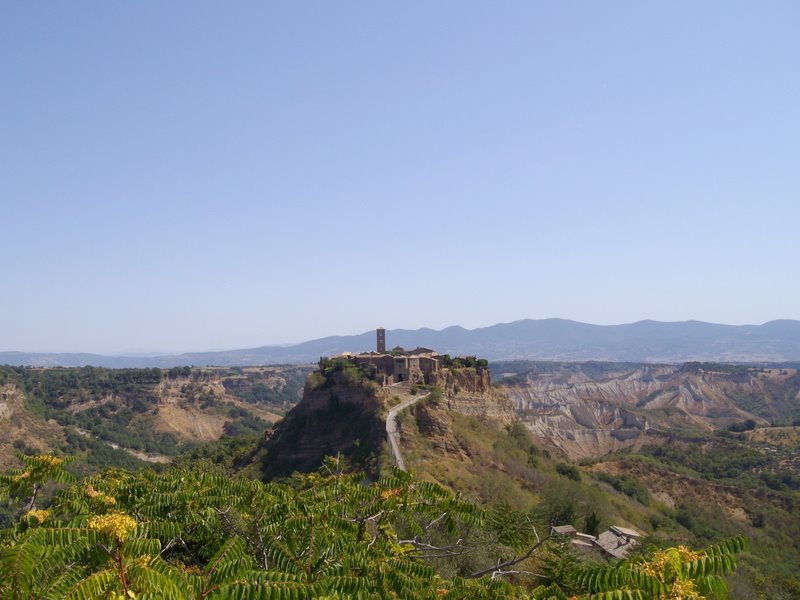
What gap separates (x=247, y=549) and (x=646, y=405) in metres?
171

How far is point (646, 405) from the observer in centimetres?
15788

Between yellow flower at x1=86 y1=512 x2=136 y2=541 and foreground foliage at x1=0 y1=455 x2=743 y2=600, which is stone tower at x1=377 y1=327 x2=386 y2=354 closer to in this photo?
foreground foliage at x1=0 y1=455 x2=743 y2=600

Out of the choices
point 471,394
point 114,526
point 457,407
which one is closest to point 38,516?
point 114,526

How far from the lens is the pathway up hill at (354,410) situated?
1711 inches

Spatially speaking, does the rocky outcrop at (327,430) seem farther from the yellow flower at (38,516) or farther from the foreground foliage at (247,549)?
the yellow flower at (38,516)

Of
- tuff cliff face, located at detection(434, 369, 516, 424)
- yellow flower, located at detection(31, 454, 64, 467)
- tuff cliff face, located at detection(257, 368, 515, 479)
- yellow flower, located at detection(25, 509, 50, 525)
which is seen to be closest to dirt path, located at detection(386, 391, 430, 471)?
tuff cliff face, located at detection(257, 368, 515, 479)

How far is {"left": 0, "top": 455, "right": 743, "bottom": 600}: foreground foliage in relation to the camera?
4.76m

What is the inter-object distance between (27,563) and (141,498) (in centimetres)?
492

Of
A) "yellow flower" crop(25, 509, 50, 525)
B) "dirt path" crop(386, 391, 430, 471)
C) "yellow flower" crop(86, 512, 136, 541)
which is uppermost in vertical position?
"yellow flower" crop(86, 512, 136, 541)

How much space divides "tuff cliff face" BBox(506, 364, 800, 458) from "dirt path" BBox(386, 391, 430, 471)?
45485mm

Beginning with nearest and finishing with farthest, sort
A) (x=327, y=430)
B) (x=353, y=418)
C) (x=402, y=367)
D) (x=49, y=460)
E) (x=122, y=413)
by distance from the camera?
(x=49, y=460) → (x=353, y=418) → (x=327, y=430) → (x=402, y=367) → (x=122, y=413)

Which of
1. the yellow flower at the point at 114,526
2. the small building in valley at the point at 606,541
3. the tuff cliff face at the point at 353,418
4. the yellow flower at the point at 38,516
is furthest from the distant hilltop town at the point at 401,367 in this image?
the yellow flower at the point at 114,526

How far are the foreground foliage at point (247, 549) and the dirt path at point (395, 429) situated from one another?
2486 cm

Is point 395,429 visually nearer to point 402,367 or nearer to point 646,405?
point 402,367
